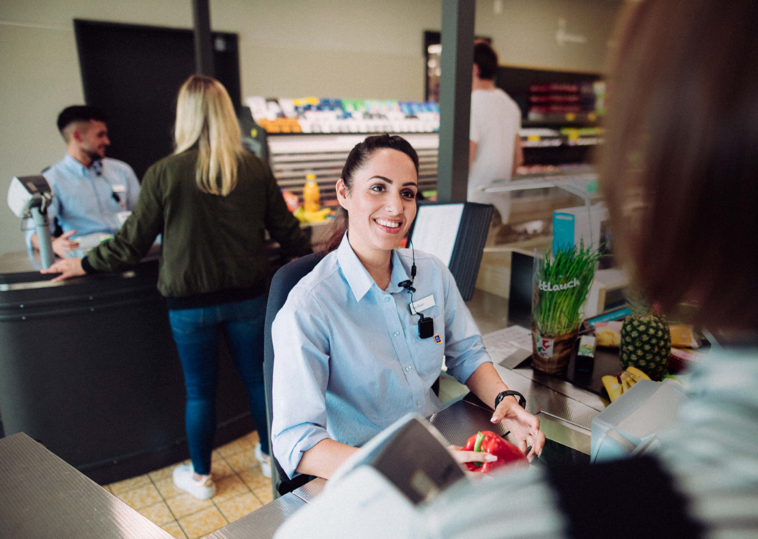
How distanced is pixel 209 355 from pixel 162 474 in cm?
83

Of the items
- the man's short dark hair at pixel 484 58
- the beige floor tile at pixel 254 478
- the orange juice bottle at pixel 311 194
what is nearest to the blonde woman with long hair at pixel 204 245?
the beige floor tile at pixel 254 478

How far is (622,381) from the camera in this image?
142 centimetres

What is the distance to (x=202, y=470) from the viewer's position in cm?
251

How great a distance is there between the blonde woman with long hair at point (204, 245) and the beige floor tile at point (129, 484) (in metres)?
0.26

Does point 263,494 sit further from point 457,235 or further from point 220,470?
point 457,235

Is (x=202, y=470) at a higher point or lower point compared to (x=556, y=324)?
lower

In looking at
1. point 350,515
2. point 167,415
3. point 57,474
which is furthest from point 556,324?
point 167,415

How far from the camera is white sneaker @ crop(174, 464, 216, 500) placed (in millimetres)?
2482

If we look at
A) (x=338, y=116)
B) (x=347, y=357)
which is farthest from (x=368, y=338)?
(x=338, y=116)

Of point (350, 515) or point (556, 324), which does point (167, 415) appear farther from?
point (350, 515)

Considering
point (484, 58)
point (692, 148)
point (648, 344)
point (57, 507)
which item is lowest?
point (57, 507)

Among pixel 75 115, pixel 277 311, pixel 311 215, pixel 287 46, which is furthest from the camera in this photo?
pixel 287 46

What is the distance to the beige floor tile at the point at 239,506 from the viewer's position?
7.80 ft

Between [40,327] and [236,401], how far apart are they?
109cm
